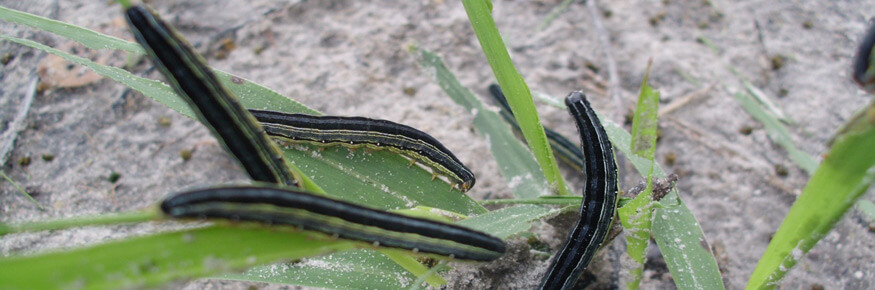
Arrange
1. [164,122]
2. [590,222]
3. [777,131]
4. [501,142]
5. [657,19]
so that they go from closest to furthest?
[590,222], [501,142], [777,131], [164,122], [657,19]

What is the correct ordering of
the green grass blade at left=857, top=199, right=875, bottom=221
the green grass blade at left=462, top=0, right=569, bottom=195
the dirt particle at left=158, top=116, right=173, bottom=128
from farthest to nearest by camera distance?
the dirt particle at left=158, top=116, right=173, bottom=128, the green grass blade at left=857, top=199, right=875, bottom=221, the green grass blade at left=462, top=0, right=569, bottom=195

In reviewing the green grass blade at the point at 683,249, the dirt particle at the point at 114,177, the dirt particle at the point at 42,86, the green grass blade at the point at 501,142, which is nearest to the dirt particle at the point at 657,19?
the green grass blade at the point at 501,142

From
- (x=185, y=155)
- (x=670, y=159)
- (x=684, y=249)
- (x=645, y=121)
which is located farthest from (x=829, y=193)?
(x=185, y=155)

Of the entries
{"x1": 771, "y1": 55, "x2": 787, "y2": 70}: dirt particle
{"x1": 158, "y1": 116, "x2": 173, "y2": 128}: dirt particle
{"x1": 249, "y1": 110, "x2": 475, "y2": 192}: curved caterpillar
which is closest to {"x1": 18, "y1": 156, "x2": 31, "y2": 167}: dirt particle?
{"x1": 158, "y1": 116, "x2": 173, "y2": 128}: dirt particle

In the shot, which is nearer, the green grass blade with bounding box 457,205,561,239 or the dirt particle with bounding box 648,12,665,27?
the green grass blade with bounding box 457,205,561,239

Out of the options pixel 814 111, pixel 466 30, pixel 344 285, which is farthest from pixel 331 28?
pixel 814 111

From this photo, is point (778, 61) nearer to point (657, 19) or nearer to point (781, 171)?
point (657, 19)

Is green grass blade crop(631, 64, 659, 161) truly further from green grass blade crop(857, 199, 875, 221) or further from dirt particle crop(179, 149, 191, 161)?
dirt particle crop(179, 149, 191, 161)

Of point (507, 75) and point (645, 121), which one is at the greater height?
point (507, 75)
